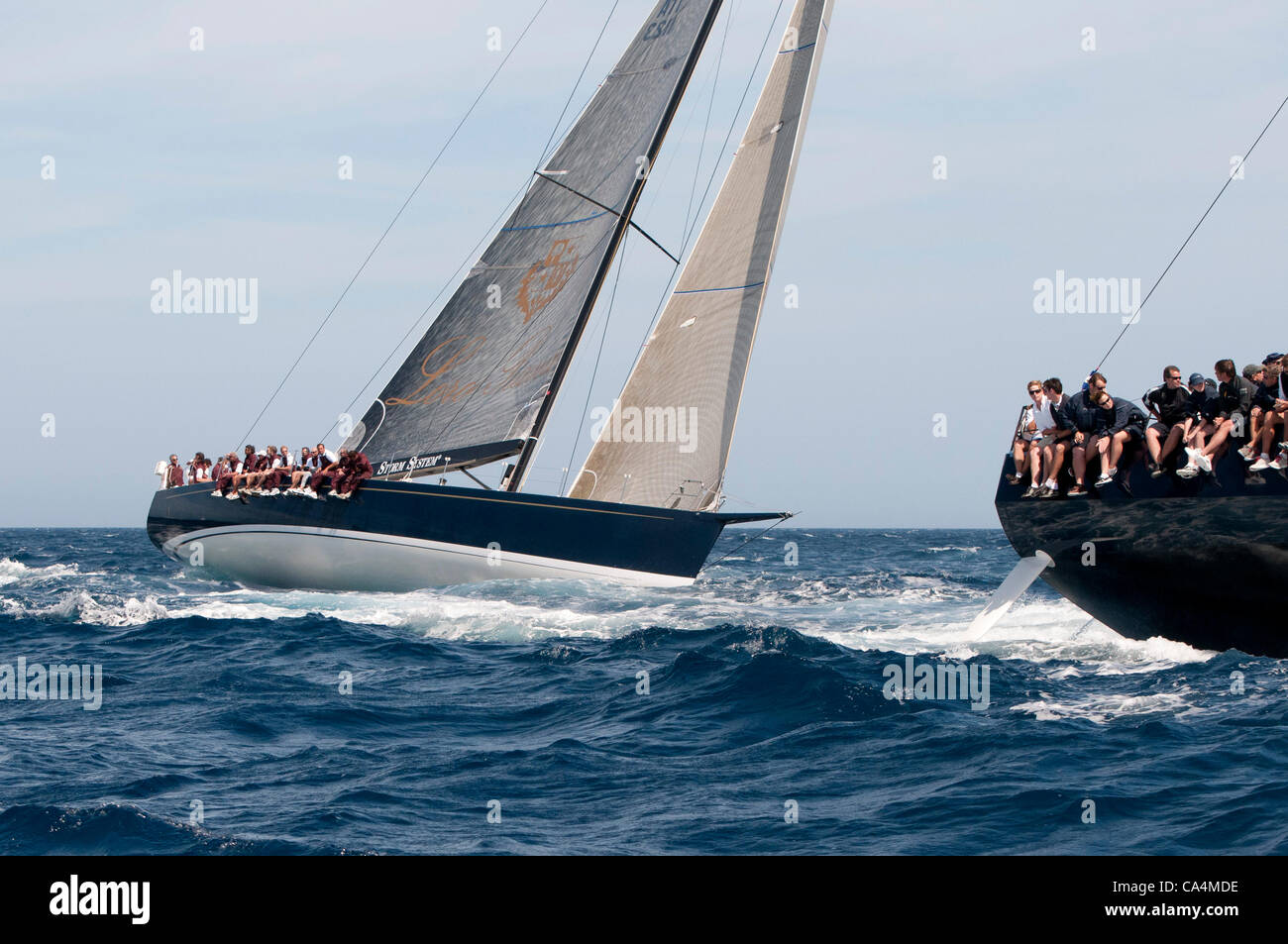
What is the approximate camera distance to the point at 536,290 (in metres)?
24.6

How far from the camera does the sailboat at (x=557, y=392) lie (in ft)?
71.6

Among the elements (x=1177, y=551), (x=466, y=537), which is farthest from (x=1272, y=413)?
(x=466, y=537)

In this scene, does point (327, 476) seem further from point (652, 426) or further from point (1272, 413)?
point (1272, 413)

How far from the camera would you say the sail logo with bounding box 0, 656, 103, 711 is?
12539 millimetres

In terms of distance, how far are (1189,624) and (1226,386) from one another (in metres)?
2.93

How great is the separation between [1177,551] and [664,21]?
1712cm

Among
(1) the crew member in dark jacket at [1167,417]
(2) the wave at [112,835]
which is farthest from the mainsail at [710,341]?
(2) the wave at [112,835]

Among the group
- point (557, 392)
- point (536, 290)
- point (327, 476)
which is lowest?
point (327, 476)

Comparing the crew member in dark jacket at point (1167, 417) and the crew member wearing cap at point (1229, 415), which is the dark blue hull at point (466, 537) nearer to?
the crew member in dark jacket at point (1167, 417)

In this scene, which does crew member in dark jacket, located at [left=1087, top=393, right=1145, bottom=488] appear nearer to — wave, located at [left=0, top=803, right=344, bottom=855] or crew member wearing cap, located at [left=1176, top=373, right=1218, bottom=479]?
crew member wearing cap, located at [left=1176, top=373, right=1218, bottom=479]
